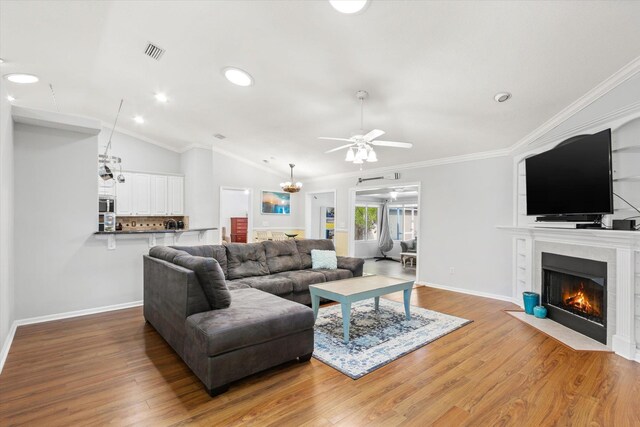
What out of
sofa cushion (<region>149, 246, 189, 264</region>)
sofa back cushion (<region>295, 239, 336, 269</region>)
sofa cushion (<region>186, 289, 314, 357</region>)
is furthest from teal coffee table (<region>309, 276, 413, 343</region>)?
sofa cushion (<region>149, 246, 189, 264</region>)

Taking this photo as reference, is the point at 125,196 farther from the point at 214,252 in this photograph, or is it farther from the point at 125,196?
the point at 214,252

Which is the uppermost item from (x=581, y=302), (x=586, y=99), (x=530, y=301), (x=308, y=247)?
(x=586, y=99)

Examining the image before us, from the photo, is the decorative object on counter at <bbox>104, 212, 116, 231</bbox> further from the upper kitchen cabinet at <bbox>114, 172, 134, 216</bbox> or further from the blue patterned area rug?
the blue patterned area rug

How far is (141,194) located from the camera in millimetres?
7059

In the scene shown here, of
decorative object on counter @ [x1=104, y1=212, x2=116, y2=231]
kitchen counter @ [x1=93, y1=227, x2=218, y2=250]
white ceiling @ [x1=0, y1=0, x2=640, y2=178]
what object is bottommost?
kitchen counter @ [x1=93, y1=227, x2=218, y2=250]

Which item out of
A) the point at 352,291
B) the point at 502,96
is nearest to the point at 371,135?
the point at 502,96

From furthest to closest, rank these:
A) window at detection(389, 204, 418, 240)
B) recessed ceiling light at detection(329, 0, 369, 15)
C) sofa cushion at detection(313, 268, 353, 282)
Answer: window at detection(389, 204, 418, 240), sofa cushion at detection(313, 268, 353, 282), recessed ceiling light at detection(329, 0, 369, 15)

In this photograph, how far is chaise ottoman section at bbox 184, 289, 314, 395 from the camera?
7.23 feet

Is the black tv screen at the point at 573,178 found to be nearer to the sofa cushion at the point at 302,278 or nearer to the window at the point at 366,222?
the sofa cushion at the point at 302,278

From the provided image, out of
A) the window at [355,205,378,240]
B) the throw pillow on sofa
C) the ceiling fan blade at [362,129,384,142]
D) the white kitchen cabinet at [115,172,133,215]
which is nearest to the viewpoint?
the ceiling fan blade at [362,129,384,142]

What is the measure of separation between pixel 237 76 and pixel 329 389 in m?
3.69

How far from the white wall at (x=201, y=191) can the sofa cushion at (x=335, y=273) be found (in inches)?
134

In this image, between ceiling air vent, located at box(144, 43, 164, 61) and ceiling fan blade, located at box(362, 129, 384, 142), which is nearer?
ceiling fan blade, located at box(362, 129, 384, 142)

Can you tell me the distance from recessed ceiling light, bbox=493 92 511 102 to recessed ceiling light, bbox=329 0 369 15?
202 centimetres
